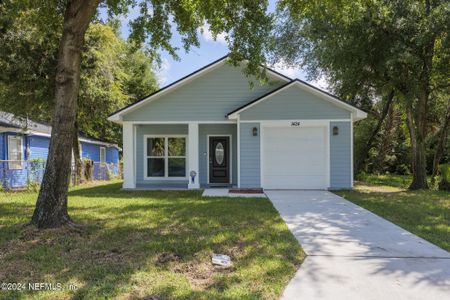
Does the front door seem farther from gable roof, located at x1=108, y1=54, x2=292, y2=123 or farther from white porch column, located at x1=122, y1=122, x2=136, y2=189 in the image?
white porch column, located at x1=122, y1=122, x2=136, y2=189

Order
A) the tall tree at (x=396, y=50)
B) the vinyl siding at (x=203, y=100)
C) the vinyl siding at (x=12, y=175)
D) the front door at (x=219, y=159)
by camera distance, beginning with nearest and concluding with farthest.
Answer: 1. the tall tree at (x=396, y=50)
2. the vinyl siding at (x=203, y=100)
3. the front door at (x=219, y=159)
4. the vinyl siding at (x=12, y=175)

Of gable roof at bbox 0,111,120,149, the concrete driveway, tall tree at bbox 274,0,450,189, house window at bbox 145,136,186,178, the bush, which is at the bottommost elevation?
the concrete driveway

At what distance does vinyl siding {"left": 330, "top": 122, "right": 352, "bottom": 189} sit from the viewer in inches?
531

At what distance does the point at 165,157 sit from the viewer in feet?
51.7

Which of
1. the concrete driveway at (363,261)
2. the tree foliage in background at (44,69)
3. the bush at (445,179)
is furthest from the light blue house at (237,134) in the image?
the concrete driveway at (363,261)

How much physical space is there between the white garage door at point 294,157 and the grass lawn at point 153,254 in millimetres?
5503

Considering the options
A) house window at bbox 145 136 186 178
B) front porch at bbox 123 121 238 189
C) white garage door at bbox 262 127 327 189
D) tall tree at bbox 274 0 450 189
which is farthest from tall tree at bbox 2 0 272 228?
house window at bbox 145 136 186 178

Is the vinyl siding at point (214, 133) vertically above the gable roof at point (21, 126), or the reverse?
the gable roof at point (21, 126)

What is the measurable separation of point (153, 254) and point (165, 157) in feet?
35.3

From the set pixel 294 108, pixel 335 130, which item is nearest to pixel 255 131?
pixel 294 108

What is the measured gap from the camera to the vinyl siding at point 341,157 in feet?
44.2

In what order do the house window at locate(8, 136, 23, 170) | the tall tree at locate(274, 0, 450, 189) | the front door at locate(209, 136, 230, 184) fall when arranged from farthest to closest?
the house window at locate(8, 136, 23, 170), the front door at locate(209, 136, 230, 184), the tall tree at locate(274, 0, 450, 189)

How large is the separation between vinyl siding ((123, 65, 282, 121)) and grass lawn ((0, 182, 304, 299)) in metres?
6.49

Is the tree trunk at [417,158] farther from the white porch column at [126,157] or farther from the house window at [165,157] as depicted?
the white porch column at [126,157]
